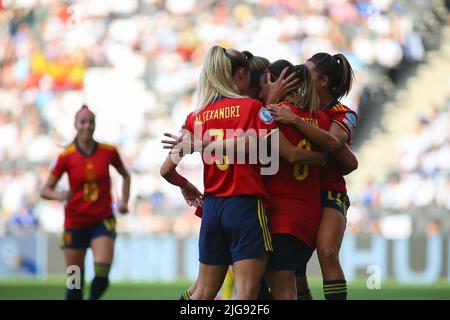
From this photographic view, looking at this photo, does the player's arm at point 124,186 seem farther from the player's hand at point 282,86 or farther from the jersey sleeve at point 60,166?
the player's hand at point 282,86

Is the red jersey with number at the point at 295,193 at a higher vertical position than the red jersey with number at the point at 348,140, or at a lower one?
lower

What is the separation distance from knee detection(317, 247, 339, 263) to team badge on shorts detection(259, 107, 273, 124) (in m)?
1.25

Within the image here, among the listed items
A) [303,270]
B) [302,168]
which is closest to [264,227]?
[302,168]

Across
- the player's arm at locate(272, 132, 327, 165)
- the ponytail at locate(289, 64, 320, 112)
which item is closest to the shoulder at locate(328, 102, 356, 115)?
the ponytail at locate(289, 64, 320, 112)

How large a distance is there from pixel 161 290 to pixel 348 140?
27.8 feet

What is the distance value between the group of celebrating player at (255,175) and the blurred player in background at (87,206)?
3478mm

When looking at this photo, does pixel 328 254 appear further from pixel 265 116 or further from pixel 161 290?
pixel 161 290

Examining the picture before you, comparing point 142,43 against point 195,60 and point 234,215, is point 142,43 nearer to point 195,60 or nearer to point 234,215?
point 195,60

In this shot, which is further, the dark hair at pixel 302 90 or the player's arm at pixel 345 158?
the player's arm at pixel 345 158

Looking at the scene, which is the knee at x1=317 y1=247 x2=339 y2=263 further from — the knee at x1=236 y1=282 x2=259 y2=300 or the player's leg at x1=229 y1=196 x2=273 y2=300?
the knee at x1=236 y1=282 x2=259 y2=300

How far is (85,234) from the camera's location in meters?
10.4

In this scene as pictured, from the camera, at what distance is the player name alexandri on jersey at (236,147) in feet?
20.7

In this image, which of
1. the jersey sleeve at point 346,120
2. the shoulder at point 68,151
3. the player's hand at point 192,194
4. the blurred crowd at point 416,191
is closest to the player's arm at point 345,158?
the jersey sleeve at point 346,120

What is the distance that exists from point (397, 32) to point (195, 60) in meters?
4.80
